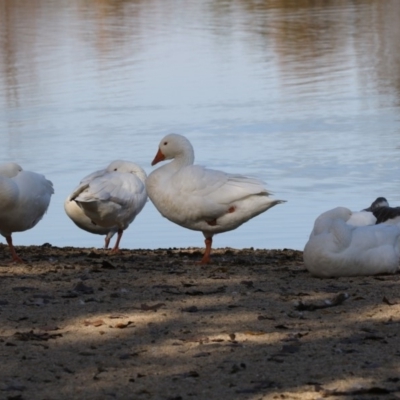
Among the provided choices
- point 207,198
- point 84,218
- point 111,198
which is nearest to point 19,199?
point 111,198

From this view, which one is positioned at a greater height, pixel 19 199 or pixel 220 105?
pixel 19 199

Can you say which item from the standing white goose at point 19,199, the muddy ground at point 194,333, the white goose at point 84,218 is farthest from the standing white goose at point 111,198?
the muddy ground at point 194,333

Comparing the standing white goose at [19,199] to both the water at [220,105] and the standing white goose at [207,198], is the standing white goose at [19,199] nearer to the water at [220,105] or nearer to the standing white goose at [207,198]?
the standing white goose at [207,198]

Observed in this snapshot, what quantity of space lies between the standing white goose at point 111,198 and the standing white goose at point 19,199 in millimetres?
542

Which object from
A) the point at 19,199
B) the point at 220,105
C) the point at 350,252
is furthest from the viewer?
the point at 220,105

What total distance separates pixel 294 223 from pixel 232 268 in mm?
3468

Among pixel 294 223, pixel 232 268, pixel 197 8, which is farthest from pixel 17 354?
pixel 197 8

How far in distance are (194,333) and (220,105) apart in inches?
548

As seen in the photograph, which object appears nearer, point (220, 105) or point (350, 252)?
point (350, 252)

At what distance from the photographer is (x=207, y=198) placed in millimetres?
9031

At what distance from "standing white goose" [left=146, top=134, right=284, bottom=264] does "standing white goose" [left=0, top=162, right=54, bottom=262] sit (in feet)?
3.04

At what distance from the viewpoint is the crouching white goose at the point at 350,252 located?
8039 millimetres

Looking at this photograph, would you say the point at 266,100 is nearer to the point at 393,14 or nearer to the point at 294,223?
the point at 294,223

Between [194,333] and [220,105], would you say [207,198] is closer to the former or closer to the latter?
[194,333]
